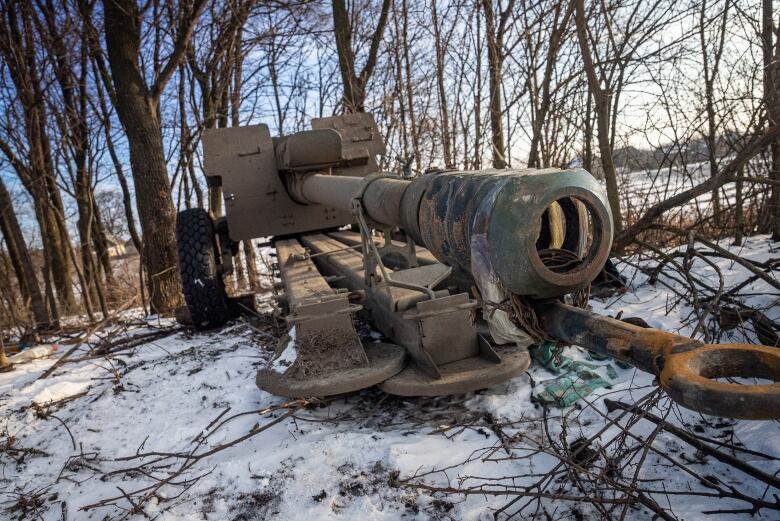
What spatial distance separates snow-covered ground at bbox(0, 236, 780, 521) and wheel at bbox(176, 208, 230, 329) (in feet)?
4.78

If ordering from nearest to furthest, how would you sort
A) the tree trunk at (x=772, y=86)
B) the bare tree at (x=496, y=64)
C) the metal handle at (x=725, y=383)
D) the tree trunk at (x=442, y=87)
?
the metal handle at (x=725, y=383)
the tree trunk at (x=772, y=86)
the bare tree at (x=496, y=64)
the tree trunk at (x=442, y=87)

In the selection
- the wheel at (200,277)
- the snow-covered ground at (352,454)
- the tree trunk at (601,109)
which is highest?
the tree trunk at (601,109)

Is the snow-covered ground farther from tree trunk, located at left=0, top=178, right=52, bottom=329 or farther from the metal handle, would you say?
tree trunk, located at left=0, top=178, right=52, bottom=329

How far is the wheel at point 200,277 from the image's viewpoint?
493 cm

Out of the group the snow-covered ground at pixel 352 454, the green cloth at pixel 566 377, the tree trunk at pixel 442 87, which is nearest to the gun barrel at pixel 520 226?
the snow-covered ground at pixel 352 454

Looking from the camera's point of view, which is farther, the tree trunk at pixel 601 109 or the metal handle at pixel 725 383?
the tree trunk at pixel 601 109

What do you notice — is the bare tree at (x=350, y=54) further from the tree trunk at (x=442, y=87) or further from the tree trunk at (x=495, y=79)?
the tree trunk at (x=495, y=79)

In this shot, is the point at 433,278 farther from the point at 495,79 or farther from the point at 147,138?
the point at 147,138

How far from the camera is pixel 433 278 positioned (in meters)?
2.96

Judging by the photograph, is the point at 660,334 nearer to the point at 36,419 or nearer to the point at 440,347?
the point at 440,347

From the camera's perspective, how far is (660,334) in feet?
4.04

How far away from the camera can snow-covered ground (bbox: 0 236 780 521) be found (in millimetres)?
1974

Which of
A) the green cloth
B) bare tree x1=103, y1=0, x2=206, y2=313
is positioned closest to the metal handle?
the green cloth

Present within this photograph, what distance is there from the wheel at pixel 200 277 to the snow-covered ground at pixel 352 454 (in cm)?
146
